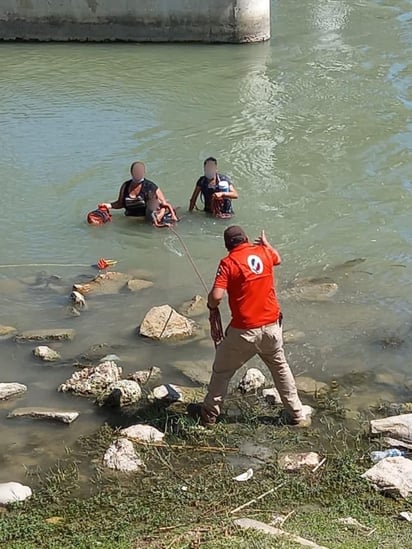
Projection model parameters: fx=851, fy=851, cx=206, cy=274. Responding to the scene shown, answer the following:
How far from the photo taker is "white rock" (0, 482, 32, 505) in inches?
255

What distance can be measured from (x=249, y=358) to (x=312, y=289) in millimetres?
3922

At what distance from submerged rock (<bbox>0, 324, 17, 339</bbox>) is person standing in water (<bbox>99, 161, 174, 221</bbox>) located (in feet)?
13.0

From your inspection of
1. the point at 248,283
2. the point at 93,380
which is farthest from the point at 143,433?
the point at 248,283

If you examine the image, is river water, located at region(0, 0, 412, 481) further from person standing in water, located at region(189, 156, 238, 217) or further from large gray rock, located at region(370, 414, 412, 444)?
large gray rock, located at region(370, 414, 412, 444)

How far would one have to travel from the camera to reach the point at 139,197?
13.6m

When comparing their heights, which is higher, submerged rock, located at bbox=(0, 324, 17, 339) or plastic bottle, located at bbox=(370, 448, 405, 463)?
plastic bottle, located at bbox=(370, 448, 405, 463)

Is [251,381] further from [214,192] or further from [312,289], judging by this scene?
[214,192]

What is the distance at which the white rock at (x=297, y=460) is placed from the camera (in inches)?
268

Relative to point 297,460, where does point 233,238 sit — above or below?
above

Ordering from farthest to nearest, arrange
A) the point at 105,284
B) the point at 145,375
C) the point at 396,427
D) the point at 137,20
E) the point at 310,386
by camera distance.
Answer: the point at 137,20
the point at 105,284
the point at 145,375
the point at 310,386
the point at 396,427

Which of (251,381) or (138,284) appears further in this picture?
(138,284)

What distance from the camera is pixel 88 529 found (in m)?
5.99

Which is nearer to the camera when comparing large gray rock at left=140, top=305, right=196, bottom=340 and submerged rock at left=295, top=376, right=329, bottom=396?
submerged rock at left=295, top=376, right=329, bottom=396

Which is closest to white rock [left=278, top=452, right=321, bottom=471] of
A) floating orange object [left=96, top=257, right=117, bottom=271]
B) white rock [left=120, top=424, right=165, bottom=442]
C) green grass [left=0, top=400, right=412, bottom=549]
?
green grass [left=0, top=400, right=412, bottom=549]
